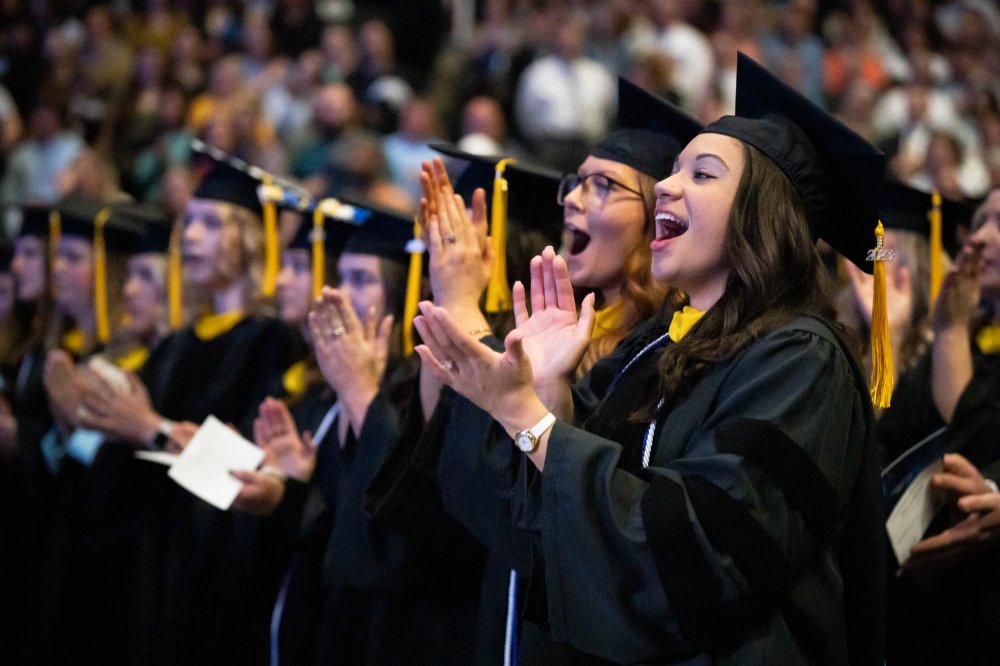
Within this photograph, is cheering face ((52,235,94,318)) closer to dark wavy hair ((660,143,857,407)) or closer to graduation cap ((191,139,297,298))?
graduation cap ((191,139,297,298))

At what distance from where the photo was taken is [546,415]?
96.7 inches

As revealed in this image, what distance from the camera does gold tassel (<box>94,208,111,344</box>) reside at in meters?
5.83

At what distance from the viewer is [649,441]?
8.34 ft

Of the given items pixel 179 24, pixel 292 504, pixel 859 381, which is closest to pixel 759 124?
pixel 859 381

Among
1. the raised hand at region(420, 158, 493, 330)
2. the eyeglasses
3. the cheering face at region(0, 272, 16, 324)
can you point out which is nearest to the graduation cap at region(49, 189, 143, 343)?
the cheering face at region(0, 272, 16, 324)

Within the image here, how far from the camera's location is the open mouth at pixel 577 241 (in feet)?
11.1

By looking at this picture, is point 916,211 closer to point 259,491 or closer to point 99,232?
point 259,491

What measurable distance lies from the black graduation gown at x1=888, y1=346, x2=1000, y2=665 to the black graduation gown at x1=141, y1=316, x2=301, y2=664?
210 cm

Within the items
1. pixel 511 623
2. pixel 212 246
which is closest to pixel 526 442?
pixel 511 623

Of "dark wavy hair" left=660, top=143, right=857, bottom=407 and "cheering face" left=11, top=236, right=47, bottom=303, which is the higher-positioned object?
"dark wavy hair" left=660, top=143, right=857, bottom=407

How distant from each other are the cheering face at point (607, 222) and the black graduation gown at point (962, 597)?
112 cm

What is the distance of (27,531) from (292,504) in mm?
2499

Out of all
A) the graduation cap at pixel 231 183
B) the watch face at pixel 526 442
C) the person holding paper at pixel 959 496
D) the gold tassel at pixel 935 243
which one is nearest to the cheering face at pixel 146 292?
the graduation cap at pixel 231 183

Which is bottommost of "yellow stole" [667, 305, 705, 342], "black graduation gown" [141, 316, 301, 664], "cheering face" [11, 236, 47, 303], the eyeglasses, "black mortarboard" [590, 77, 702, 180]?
"black graduation gown" [141, 316, 301, 664]
